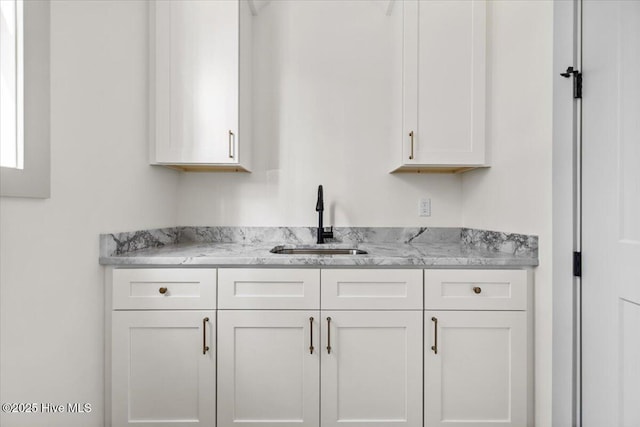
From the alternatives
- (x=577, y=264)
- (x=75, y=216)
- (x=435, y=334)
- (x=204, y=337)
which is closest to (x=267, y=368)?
(x=204, y=337)

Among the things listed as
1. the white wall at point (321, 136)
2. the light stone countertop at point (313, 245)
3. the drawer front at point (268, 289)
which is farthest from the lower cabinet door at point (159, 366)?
the white wall at point (321, 136)

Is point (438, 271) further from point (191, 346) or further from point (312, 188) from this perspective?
point (191, 346)

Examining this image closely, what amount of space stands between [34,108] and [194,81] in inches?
30.8

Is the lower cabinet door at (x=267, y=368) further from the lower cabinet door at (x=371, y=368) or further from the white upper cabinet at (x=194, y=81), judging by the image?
the white upper cabinet at (x=194, y=81)

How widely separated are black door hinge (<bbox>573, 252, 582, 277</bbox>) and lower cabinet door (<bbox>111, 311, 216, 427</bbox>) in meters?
1.46

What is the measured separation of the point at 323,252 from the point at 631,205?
1.43 metres

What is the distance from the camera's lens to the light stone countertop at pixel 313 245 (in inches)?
58.7

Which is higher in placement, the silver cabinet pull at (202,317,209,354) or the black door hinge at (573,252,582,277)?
the black door hinge at (573,252,582,277)

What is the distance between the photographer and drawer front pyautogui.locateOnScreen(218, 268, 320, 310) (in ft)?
4.91

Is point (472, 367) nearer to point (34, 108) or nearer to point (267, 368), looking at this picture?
point (267, 368)

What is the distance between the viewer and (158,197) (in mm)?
1946

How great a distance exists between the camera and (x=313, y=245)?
83.5 inches

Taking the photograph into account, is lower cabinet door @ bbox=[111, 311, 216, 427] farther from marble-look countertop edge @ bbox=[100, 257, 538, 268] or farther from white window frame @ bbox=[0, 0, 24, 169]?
white window frame @ bbox=[0, 0, 24, 169]

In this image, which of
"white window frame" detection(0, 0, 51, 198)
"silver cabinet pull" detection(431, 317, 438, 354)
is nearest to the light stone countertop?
"silver cabinet pull" detection(431, 317, 438, 354)
